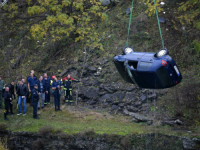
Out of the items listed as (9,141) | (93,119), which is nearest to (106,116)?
(93,119)

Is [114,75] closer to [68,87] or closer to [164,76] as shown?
[68,87]

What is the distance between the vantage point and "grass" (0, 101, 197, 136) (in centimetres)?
1159

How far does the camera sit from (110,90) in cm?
1480

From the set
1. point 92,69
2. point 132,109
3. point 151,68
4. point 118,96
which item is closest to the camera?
point 151,68

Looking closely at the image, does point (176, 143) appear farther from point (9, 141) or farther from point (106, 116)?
point (9, 141)

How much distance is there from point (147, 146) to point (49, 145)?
4365 mm

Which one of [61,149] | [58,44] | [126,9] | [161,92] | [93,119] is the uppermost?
[126,9]

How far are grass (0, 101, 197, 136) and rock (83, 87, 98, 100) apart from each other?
1183 mm

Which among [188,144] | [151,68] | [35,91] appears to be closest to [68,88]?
[35,91]

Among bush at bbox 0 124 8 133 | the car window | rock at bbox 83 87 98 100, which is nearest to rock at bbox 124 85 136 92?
rock at bbox 83 87 98 100

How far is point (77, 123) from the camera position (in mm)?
12609

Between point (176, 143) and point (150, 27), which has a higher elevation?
point (150, 27)

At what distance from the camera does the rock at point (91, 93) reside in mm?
14945

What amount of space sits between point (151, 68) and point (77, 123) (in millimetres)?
5566
